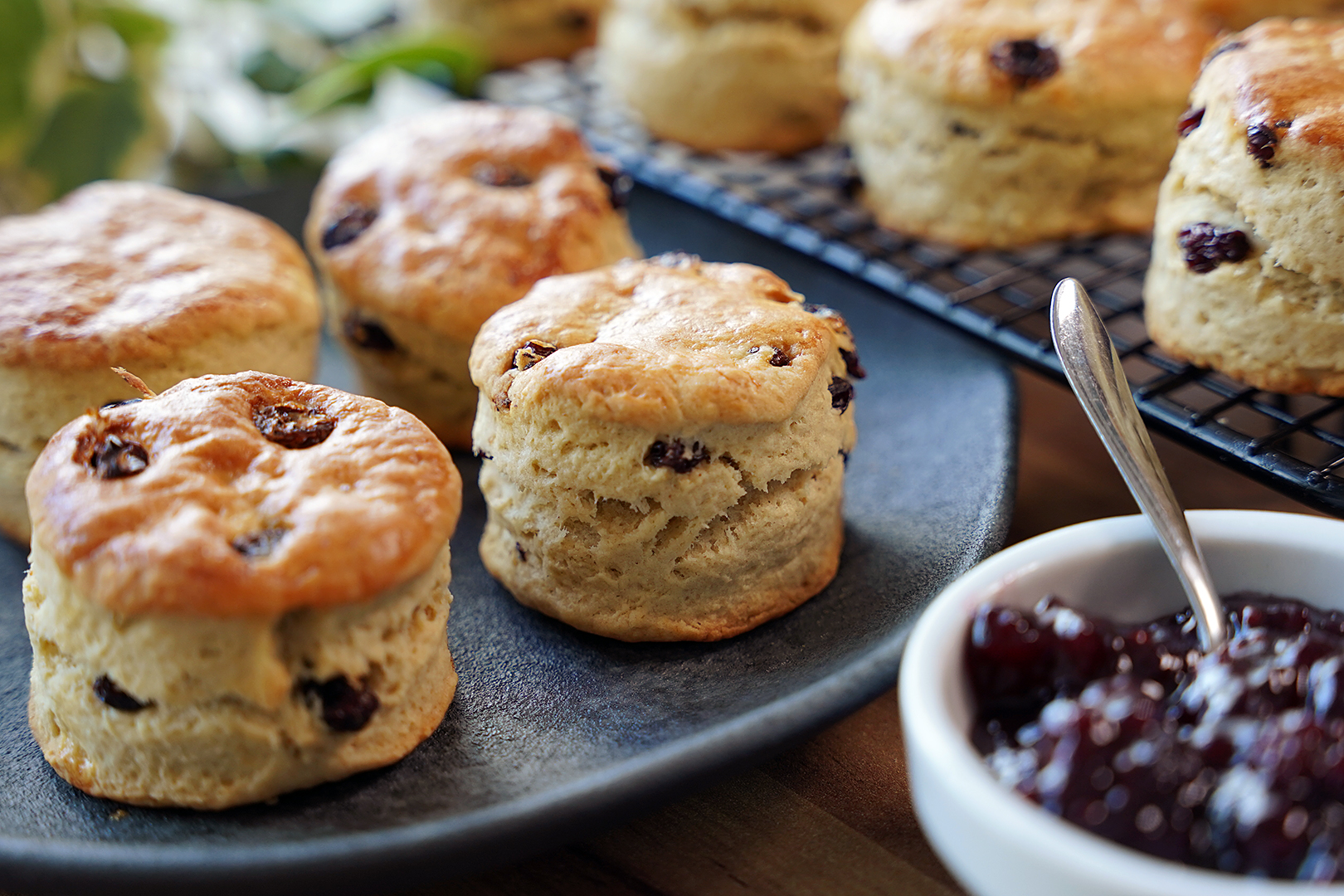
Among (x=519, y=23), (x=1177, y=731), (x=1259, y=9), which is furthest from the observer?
(x=519, y=23)

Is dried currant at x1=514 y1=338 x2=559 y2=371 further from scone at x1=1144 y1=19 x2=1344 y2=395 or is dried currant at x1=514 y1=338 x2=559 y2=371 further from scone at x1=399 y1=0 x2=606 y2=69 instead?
scone at x1=399 y1=0 x2=606 y2=69

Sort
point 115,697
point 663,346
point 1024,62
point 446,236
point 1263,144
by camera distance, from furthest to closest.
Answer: point 1024,62
point 446,236
point 1263,144
point 663,346
point 115,697

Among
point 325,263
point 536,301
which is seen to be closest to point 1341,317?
point 536,301

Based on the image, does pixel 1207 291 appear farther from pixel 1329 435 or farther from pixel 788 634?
pixel 788 634

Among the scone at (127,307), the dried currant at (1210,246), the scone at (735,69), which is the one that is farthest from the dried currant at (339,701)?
the scone at (735,69)

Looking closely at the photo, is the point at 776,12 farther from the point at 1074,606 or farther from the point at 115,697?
the point at 115,697

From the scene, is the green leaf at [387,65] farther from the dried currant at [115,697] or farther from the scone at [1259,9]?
the dried currant at [115,697]

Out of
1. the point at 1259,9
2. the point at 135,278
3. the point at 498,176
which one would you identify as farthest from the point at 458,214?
the point at 1259,9

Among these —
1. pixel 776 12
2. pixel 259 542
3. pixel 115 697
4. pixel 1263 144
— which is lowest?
pixel 115 697
